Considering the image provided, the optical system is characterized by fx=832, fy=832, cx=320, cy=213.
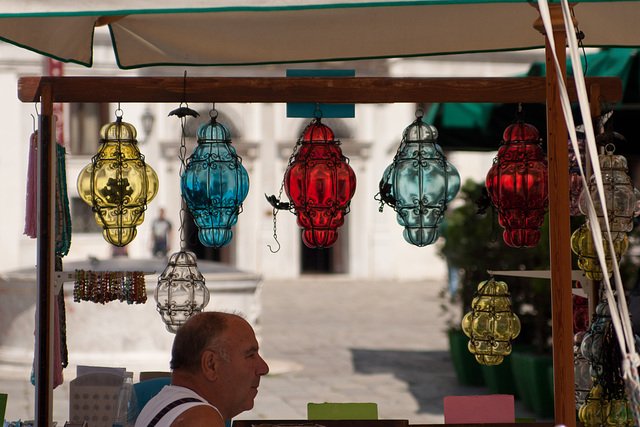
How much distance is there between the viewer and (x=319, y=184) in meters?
2.93

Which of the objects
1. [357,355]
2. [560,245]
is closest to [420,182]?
[560,245]

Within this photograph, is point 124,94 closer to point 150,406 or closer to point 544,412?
point 150,406

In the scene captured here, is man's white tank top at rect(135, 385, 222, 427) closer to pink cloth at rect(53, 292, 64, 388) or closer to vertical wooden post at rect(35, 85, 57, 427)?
vertical wooden post at rect(35, 85, 57, 427)

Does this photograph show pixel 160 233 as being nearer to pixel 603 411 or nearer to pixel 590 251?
pixel 590 251

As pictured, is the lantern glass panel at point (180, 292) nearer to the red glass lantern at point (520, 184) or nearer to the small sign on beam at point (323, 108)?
the small sign on beam at point (323, 108)

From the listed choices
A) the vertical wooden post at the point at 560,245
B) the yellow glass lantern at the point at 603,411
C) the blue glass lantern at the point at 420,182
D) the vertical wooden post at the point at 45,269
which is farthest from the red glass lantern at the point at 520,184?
the vertical wooden post at the point at 45,269

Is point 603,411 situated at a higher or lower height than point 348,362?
higher

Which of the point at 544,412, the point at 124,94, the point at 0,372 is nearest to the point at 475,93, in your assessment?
the point at 124,94

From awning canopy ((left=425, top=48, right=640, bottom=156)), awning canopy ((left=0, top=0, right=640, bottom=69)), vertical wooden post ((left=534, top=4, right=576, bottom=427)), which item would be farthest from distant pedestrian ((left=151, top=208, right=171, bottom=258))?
vertical wooden post ((left=534, top=4, right=576, bottom=427))

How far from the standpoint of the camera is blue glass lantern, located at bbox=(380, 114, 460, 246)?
2971mm

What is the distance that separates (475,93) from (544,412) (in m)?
4.03

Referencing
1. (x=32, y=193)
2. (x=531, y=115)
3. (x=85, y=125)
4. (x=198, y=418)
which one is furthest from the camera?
(x=85, y=125)

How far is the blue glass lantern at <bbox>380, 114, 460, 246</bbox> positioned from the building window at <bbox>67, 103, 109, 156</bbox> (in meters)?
18.4

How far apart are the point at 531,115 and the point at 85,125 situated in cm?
1757
